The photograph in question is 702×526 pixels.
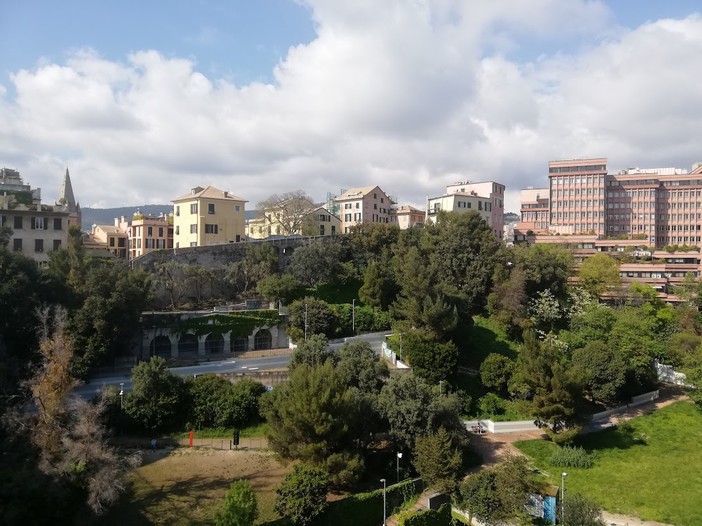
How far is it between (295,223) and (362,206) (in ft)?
42.6

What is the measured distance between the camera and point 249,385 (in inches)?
1358

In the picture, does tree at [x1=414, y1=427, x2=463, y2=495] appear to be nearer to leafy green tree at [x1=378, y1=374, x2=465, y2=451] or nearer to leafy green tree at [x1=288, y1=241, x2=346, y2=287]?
leafy green tree at [x1=378, y1=374, x2=465, y2=451]

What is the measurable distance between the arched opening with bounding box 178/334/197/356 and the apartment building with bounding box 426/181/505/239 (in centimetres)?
4359

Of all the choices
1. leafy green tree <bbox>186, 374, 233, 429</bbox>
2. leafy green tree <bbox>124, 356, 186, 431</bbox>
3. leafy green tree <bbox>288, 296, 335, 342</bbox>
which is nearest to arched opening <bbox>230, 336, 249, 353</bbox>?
leafy green tree <bbox>288, 296, 335, 342</bbox>

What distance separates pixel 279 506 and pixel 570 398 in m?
19.4

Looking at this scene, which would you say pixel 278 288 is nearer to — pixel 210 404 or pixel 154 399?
pixel 210 404

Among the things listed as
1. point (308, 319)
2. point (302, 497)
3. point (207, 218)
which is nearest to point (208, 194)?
point (207, 218)

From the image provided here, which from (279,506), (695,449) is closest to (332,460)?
(279,506)

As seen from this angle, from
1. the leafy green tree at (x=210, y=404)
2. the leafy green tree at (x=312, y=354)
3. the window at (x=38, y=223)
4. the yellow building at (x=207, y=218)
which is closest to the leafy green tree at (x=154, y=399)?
the leafy green tree at (x=210, y=404)

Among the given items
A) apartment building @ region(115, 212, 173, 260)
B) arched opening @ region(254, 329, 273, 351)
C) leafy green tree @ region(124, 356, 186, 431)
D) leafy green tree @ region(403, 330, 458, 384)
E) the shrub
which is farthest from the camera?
apartment building @ region(115, 212, 173, 260)

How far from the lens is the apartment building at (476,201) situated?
3162 inches

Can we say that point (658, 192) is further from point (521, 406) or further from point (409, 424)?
point (409, 424)

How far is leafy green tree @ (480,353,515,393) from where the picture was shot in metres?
38.2

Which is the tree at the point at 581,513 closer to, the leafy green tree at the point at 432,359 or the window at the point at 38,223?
the leafy green tree at the point at 432,359
